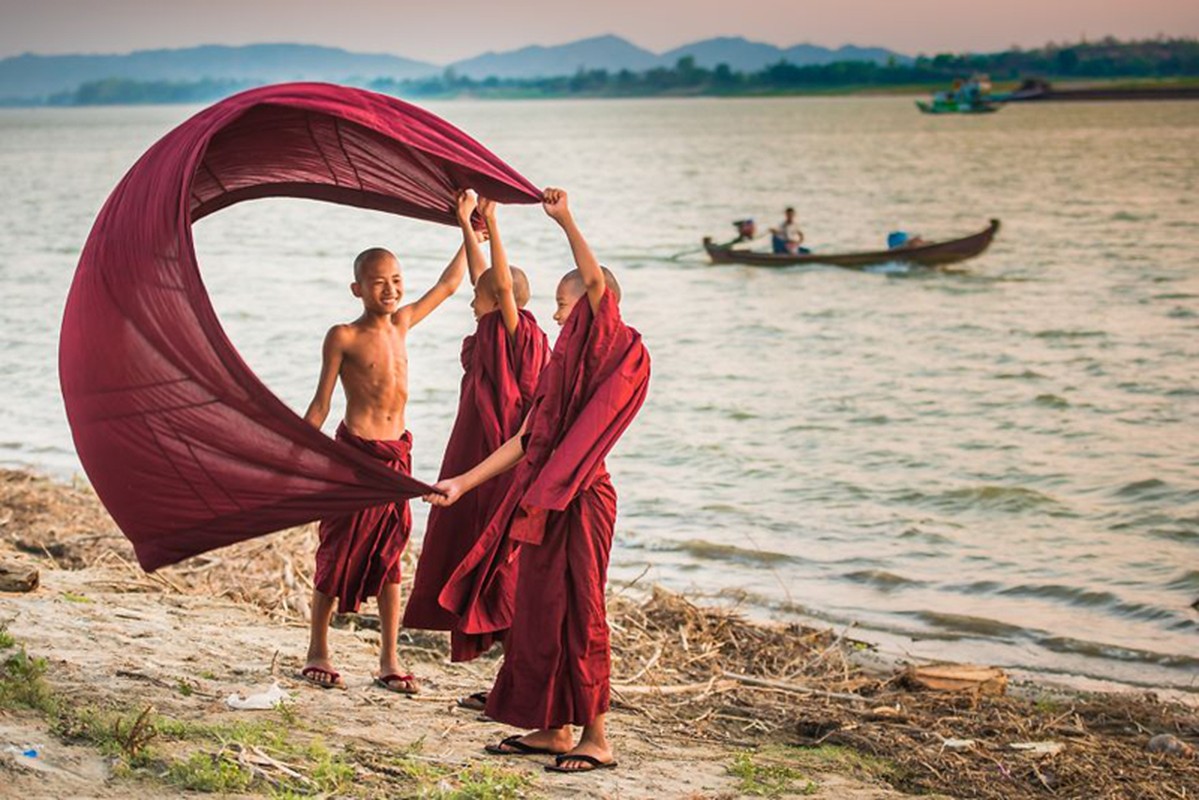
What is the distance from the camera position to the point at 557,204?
205 inches

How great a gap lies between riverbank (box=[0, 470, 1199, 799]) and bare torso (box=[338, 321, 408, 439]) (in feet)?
3.57

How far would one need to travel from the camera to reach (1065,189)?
5741 centimetres

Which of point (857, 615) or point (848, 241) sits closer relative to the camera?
point (857, 615)

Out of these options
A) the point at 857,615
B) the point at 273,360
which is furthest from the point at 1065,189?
the point at 857,615

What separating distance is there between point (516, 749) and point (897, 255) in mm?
25501

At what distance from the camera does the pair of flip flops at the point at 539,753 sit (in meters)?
5.16

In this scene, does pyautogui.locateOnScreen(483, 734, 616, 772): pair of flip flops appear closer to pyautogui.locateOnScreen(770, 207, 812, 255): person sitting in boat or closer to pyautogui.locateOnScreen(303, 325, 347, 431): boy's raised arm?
pyautogui.locateOnScreen(303, 325, 347, 431): boy's raised arm

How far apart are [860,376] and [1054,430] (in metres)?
3.81

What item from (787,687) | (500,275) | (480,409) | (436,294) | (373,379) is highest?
(500,275)

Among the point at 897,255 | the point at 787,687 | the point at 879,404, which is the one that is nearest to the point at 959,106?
the point at 897,255

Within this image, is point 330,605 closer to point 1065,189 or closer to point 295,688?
point 295,688

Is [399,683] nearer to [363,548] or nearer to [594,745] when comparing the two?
[363,548]

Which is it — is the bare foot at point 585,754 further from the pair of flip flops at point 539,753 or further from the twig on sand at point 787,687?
the twig on sand at point 787,687

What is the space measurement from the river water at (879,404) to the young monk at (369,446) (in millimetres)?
2768
